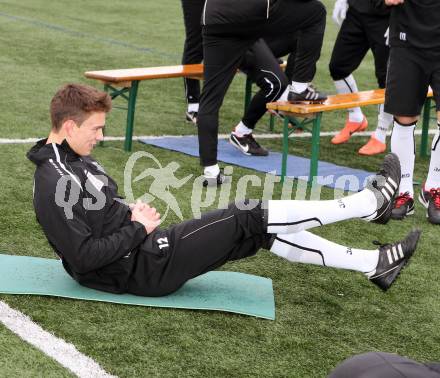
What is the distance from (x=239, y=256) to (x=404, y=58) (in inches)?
83.6

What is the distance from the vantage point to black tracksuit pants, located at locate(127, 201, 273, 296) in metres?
4.20

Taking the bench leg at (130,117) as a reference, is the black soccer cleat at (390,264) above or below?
above

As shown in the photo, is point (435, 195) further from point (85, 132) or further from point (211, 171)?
point (85, 132)

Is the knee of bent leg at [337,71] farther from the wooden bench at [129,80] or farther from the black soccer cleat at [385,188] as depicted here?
the black soccer cleat at [385,188]

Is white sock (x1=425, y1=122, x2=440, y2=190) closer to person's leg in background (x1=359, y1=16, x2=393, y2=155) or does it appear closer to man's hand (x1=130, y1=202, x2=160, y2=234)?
person's leg in background (x1=359, y1=16, x2=393, y2=155)

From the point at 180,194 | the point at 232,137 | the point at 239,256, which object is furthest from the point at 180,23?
the point at 239,256

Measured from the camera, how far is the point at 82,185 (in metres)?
4.15

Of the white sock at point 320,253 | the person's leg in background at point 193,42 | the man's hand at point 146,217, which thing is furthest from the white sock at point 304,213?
the person's leg in background at point 193,42

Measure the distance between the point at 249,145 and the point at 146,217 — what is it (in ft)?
11.0

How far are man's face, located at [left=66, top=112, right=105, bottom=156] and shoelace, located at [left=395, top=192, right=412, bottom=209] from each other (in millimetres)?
2503

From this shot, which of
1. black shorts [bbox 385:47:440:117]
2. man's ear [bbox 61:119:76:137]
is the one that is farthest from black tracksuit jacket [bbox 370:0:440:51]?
man's ear [bbox 61:119:76:137]

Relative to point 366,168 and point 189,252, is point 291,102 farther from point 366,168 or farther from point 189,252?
point 189,252

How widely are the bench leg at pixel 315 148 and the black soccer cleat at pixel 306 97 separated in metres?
0.20

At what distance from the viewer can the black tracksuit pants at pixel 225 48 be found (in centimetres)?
620
